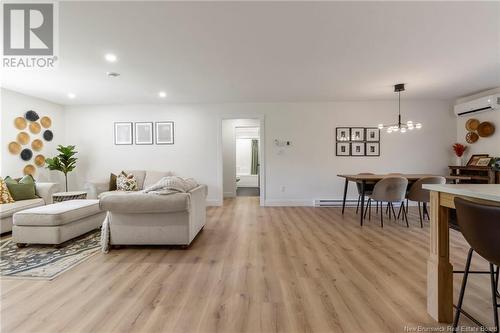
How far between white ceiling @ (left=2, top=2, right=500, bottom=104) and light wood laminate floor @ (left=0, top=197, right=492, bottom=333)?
238 cm

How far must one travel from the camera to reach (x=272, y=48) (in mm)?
2766

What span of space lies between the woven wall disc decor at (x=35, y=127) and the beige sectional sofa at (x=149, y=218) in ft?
11.7

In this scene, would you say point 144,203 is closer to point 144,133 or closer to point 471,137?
point 144,133

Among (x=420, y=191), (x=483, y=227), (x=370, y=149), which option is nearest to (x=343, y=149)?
(x=370, y=149)

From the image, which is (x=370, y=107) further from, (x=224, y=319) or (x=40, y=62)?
(x=40, y=62)

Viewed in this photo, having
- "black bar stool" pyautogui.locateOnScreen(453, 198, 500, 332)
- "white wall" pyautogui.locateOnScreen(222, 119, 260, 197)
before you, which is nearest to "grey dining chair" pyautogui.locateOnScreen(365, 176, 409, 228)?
"black bar stool" pyautogui.locateOnScreen(453, 198, 500, 332)

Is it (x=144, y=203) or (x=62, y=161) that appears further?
(x=62, y=161)

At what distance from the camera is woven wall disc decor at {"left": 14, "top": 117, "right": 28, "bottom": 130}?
175 inches

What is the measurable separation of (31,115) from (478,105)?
892cm

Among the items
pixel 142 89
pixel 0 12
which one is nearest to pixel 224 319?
pixel 0 12

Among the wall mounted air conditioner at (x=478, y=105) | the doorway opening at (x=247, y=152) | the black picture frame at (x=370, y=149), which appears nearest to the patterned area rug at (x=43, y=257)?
the black picture frame at (x=370, y=149)

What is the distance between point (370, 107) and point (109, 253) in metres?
5.69

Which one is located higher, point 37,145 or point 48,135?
point 48,135

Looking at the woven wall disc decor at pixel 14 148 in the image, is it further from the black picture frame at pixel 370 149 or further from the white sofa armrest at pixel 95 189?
the black picture frame at pixel 370 149
